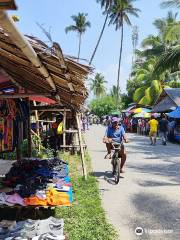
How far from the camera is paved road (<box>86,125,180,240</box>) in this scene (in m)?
5.62

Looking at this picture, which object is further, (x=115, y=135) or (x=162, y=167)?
(x=162, y=167)

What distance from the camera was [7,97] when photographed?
668cm

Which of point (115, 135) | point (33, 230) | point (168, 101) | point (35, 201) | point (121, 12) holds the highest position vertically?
point (121, 12)

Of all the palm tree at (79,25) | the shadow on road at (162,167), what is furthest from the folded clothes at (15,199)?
the palm tree at (79,25)

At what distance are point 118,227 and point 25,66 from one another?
283 centimetres

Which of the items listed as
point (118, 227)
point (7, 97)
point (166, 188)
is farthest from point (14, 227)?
point (166, 188)

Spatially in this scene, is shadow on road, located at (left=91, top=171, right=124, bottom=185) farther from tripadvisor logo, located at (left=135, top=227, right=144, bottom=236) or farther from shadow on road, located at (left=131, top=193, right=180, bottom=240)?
tripadvisor logo, located at (left=135, top=227, right=144, bottom=236)

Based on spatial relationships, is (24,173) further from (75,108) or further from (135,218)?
(75,108)

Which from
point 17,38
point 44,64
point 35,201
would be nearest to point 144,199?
point 35,201

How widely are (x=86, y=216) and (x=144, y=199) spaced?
1801 millimetres

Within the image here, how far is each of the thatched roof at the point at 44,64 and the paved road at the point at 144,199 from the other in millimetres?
2277

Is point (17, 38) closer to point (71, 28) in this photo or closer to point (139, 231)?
point (139, 231)

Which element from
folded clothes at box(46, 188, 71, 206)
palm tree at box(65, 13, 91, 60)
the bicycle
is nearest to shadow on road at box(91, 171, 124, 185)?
the bicycle

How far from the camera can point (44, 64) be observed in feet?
14.8
